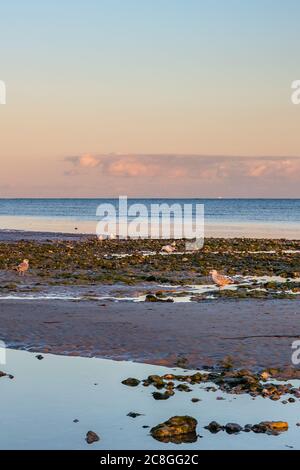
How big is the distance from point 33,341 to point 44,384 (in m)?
3.62

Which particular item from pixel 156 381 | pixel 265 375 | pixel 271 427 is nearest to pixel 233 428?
pixel 271 427

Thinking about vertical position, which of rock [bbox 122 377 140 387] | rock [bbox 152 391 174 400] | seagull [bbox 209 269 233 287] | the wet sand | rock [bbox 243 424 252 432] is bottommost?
rock [bbox 243 424 252 432]

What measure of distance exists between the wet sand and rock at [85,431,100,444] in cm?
428

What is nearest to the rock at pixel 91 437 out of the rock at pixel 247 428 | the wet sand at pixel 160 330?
the rock at pixel 247 428

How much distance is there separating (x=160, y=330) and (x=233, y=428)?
677 centimetres

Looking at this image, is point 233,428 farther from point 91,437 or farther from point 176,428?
point 91,437

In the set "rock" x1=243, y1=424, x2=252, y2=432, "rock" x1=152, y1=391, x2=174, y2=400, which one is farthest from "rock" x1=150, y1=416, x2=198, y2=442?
"rock" x1=152, y1=391, x2=174, y2=400

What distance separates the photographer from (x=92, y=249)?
128 ft

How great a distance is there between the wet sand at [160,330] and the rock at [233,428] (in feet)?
11.7

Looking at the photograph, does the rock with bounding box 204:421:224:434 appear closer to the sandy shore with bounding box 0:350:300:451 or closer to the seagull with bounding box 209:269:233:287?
the sandy shore with bounding box 0:350:300:451

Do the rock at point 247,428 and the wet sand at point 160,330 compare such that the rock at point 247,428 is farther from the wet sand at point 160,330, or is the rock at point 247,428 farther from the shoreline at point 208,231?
the shoreline at point 208,231

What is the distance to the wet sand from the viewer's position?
47.1 feet

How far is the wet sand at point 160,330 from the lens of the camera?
1436 cm

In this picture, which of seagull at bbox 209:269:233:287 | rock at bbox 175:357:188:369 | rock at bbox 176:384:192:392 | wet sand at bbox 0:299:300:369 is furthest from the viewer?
seagull at bbox 209:269:233:287
